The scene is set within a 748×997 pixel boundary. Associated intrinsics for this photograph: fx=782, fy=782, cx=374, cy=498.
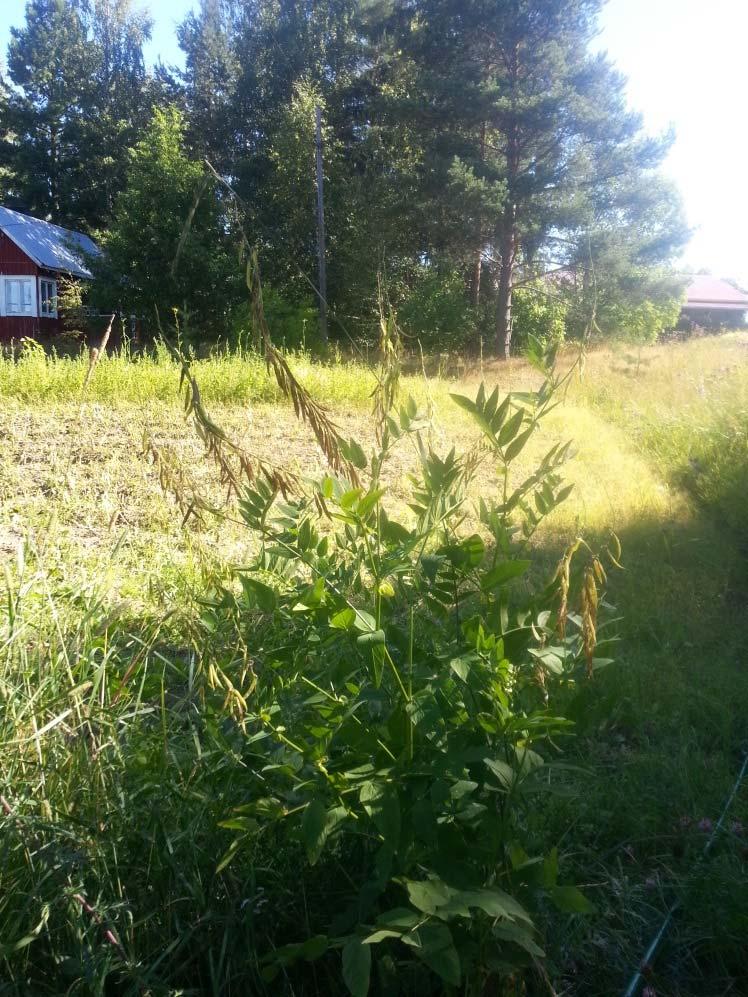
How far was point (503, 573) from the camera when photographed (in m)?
1.33

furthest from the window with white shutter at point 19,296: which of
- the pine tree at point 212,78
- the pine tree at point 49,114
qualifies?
the pine tree at point 49,114

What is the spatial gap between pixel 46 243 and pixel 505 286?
47.2 ft

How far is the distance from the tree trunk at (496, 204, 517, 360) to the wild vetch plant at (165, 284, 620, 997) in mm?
16604

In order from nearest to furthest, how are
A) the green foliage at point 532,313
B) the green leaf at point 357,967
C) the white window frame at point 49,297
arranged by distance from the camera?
the green leaf at point 357,967
the green foliage at point 532,313
the white window frame at point 49,297

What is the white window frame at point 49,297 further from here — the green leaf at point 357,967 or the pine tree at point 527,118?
the green leaf at point 357,967

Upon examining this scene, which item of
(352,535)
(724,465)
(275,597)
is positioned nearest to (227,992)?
(275,597)

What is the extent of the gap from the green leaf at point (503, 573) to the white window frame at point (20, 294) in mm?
23779

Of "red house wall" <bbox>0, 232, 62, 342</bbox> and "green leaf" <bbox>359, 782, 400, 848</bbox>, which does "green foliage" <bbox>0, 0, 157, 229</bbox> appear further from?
"green leaf" <bbox>359, 782, 400, 848</bbox>

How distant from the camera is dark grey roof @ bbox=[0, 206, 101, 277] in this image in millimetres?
22031

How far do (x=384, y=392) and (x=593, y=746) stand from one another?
5.16 ft

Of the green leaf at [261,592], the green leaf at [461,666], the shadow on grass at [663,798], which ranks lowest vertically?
the shadow on grass at [663,798]

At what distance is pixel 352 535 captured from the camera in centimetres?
151

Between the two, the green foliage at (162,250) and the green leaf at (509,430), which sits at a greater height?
the green foliage at (162,250)

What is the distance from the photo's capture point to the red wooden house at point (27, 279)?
22000 mm
